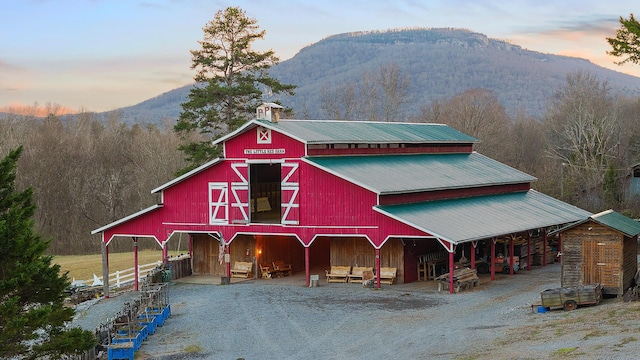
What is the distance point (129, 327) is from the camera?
29.4 meters

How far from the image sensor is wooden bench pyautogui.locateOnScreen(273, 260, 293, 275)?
145 ft

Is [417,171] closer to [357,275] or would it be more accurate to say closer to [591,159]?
[357,275]

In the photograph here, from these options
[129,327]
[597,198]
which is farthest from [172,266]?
[597,198]

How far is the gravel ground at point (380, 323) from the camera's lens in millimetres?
25328

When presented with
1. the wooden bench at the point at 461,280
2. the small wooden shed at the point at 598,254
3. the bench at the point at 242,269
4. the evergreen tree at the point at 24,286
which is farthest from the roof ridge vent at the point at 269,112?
the evergreen tree at the point at 24,286

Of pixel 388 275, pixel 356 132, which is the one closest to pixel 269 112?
pixel 356 132

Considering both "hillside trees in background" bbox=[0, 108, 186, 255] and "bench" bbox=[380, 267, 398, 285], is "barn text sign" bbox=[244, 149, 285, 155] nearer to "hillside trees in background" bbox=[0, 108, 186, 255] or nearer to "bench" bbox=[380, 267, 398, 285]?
"bench" bbox=[380, 267, 398, 285]

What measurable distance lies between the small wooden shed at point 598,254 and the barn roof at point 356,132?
13.4 metres

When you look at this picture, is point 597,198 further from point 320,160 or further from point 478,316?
point 478,316

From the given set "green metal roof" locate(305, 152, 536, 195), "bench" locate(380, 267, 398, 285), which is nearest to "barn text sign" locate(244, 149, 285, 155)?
"green metal roof" locate(305, 152, 536, 195)

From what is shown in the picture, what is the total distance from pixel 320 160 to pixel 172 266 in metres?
9.73

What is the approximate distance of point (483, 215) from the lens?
42688 mm

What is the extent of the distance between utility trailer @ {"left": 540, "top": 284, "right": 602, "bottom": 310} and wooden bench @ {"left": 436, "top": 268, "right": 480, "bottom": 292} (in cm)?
690

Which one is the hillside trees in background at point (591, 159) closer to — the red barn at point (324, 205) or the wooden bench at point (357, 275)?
the red barn at point (324, 205)
